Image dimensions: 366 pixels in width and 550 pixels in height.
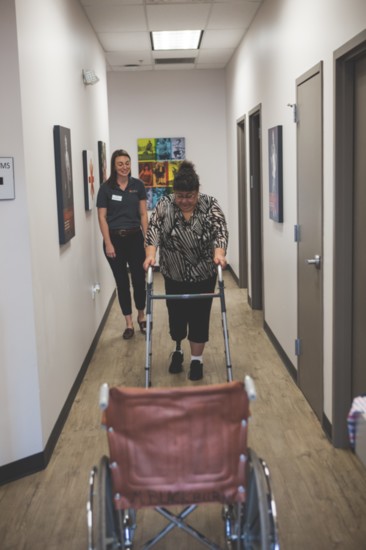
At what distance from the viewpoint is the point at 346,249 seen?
3143 mm

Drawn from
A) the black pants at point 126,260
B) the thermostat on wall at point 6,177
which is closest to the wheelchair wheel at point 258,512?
the thermostat on wall at point 6,177

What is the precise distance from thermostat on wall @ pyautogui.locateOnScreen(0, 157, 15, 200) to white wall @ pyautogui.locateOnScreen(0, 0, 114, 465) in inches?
1.1

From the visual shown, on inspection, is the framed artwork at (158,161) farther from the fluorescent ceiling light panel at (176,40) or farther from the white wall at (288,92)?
the white wall at (288,92)

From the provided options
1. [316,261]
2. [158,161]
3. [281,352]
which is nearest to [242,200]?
[158,161]

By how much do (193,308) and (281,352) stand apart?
0.95 metres

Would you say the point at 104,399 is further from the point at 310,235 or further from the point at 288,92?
the point at 288,92

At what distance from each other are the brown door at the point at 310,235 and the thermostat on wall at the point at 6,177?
1545 millimetres

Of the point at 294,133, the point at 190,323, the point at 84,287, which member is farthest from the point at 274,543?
the point at 84,287

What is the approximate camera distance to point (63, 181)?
3883 millimetres

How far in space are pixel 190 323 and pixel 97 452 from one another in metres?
1.25

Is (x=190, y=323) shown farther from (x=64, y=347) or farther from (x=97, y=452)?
(x=97, y=452)

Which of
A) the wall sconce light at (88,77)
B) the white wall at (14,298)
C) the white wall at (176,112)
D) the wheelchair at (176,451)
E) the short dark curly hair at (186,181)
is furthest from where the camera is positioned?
the white wall at (176,112)

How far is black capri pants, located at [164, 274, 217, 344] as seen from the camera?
169 inches

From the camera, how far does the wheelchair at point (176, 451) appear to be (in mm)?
1900
